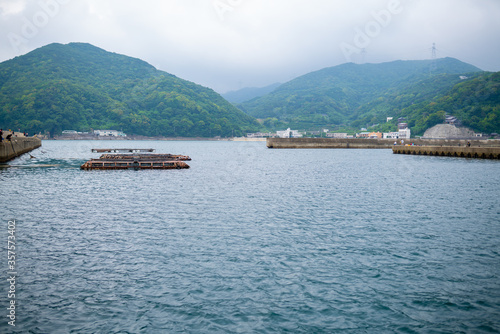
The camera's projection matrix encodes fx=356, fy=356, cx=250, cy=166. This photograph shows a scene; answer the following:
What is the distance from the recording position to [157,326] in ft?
29.5

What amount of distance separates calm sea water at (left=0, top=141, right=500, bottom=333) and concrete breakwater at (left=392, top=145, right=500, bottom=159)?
5303cm

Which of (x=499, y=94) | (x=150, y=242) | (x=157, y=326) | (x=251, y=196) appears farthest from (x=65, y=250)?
(x=499, y=94)

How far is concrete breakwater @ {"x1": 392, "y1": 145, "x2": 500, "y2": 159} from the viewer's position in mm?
71375

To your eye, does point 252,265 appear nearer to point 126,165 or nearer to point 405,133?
point 126,165

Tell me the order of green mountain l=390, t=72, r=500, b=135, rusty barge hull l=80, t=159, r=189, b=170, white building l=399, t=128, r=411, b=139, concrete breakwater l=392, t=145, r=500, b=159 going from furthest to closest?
1. white building l=399, t=128, r=411, b=139
2. green mountain l=390, t=72, r=500, b=135
3. concrete breakwater l=392, t=145, r=500, b=159
4. rusty barge hull l=80, t=159, r=189, b=170

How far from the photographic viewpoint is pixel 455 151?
257 ft

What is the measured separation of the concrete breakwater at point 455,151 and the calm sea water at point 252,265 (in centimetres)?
5303

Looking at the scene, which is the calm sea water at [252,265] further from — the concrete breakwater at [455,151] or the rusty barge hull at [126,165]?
the concrete breakwater at [455,151]

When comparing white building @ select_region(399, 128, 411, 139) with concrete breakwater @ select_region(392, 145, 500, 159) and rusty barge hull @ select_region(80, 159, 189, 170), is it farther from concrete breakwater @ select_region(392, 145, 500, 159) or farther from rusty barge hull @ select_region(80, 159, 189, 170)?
rusty barge hull @ select_region(80, 159, 189, 170)

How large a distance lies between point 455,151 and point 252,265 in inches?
3128

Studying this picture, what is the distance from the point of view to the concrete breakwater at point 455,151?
234 feet

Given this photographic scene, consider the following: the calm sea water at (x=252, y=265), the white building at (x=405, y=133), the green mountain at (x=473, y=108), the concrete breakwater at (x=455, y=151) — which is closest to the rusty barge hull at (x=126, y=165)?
the calm sea water at (x=252, y=265)

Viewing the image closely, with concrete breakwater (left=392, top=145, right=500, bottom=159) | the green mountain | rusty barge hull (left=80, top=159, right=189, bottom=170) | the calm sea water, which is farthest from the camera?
the green mountain

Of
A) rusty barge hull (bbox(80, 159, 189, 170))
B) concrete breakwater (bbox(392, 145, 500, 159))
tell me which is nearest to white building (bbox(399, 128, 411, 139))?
concrete breakwater (bbox(392, 145, 500, 159))
